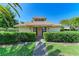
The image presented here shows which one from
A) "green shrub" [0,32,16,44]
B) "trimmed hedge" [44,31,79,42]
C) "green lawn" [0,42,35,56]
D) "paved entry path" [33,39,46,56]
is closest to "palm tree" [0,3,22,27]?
"green shrub" [0,32,16,44]

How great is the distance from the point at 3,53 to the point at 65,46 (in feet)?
5.28

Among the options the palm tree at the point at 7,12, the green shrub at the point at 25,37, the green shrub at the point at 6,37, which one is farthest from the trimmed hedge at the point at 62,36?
the palm tree at the point at 7,12

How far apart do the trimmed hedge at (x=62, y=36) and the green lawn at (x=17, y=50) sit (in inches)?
18.9

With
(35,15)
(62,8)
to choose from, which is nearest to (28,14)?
(35,15)

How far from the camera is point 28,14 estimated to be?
25.2ft

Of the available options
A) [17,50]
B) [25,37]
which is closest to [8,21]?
[25,37]

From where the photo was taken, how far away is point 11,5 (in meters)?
7.63

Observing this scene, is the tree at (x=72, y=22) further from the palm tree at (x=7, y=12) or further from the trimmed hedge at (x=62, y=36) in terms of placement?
the palm tree at (x=7, y=12)

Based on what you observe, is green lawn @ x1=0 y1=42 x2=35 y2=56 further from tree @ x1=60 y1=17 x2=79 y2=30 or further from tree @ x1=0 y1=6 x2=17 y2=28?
tree @ x1=60 y1=17 x2=79 y2=30

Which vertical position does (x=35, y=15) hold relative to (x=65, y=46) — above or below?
above

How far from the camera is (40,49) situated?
7.67 m

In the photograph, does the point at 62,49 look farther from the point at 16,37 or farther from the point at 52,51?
the point at 16,37

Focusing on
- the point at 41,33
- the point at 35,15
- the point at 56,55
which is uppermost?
the point at 35,15

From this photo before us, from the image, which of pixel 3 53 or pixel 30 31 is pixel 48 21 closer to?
pixel 30 31
